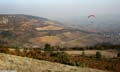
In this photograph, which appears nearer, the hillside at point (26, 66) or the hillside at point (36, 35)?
the hillside at point (26, 66)

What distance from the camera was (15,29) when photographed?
169250mm

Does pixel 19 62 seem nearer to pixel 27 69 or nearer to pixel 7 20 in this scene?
pixel 27 69

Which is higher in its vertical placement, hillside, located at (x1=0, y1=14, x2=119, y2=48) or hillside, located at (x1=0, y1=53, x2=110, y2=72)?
hillside, located at (x1=0, y1=53, x2=110, y2=72)

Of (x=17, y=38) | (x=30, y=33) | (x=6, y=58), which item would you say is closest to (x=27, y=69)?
(x=6, y=58)

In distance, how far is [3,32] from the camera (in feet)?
502

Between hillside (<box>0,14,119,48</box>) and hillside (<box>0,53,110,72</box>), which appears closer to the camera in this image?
hillside (<box>0,53,110,72</box>)

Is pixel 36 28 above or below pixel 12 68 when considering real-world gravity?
below

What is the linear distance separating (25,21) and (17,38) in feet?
174

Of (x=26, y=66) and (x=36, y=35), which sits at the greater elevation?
(x=26, y=66)

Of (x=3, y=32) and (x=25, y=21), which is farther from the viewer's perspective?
(x=25, y=21)

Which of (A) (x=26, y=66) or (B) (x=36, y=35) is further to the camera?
(B) (x=36, y=35)

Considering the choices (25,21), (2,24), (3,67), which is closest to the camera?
(3,67)

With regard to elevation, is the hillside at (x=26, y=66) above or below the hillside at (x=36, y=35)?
above

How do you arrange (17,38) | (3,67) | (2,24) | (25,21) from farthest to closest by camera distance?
1. (25,21)
2. (2,24)
3. (17,38)
4. (3,67)
